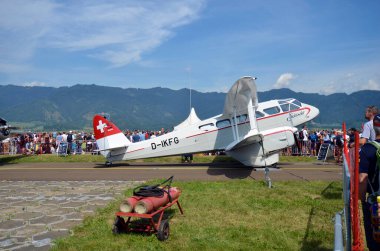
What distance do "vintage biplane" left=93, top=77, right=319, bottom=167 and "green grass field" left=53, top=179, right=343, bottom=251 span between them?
469cm

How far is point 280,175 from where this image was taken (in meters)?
14.0

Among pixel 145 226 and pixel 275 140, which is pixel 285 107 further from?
pixel 145 226

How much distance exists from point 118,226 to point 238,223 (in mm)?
2518

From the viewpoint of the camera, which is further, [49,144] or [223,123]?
[49,144]

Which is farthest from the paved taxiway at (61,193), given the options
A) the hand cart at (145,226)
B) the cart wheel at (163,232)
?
the cart wheel at (163,232)

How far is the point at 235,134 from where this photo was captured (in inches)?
635

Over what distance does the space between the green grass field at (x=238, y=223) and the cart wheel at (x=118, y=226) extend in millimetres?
118

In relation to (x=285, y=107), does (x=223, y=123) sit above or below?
below

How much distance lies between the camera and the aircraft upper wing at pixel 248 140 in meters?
13.9

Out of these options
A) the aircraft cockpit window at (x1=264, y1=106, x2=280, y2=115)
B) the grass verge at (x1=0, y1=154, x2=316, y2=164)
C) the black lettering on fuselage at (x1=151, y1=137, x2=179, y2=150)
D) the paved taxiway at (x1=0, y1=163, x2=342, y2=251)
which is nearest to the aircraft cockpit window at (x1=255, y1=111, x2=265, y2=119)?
the aircraft cockpit window at (x1=264, y1=106, x2=280, y2=115)

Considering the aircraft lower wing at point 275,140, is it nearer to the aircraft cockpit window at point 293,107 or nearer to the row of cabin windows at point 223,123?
the row of cabin windows at point 223,123

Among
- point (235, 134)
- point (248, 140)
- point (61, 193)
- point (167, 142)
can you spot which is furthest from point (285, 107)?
point (61, 193)

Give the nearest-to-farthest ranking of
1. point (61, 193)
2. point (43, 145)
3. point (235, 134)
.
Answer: point (61, 193), point (235, 134), point (43, 145)

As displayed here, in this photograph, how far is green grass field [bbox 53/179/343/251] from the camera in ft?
19.6
